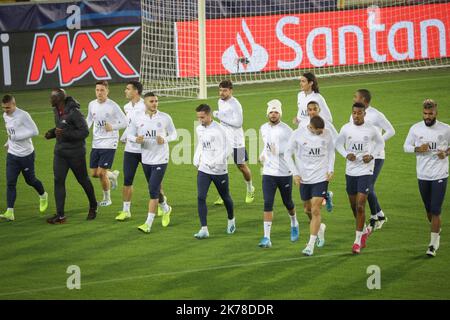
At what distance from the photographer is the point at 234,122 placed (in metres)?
16.4

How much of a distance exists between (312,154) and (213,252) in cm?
200

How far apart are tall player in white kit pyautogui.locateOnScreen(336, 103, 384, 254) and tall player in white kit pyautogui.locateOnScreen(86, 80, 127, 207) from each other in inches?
183

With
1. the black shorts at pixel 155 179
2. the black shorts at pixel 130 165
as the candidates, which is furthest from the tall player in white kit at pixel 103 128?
the black shorts at pixel 155 179

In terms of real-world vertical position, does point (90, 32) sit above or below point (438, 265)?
above

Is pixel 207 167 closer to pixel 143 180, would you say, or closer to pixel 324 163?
pixel 324 163

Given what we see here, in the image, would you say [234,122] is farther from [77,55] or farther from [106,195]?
[77,55]

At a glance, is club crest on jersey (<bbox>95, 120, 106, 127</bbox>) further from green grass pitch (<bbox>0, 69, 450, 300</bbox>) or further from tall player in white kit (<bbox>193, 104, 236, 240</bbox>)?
tall player in white kit (<bbox>193, 104, 236, 240</bbox>)

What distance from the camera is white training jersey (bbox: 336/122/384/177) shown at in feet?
42.2

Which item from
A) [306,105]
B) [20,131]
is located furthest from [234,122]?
[20,131]

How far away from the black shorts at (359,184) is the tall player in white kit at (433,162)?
0.71 metres

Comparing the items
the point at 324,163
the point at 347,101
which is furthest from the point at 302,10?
the point at 324,163

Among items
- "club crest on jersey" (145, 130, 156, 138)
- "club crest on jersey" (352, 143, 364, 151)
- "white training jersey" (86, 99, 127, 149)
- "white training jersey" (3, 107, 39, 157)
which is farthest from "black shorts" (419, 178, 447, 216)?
"white training jersey" (3, 107, 39, 157)

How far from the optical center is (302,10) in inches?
1182

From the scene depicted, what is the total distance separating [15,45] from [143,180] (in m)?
12.0
